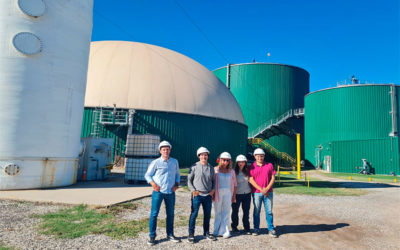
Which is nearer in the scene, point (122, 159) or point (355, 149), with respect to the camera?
point (122, 159)

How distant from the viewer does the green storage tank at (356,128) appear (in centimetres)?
2653

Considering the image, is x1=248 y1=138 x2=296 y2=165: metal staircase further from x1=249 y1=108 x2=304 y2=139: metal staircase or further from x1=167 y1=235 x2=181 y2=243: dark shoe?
x1=167 y1=235 x2=181 y2=243: dark shoe

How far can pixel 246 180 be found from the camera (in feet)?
19.3

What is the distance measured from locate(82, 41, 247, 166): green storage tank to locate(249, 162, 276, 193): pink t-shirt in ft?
52.8

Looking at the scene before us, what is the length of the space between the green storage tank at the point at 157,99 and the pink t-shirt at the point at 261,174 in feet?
52.8

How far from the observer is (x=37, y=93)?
1068 centimetres

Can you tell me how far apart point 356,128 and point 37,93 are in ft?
102

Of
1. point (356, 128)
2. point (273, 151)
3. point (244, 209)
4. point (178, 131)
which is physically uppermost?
point (356, 128)

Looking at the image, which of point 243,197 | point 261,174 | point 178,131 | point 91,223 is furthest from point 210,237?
point 178,131

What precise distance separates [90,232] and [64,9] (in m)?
10.1

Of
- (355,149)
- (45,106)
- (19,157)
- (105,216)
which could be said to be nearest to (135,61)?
(45,106)

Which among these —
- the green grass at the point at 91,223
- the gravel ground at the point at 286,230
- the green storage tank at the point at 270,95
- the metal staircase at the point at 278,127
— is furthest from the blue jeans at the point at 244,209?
the green storage tank at the point at 270,95

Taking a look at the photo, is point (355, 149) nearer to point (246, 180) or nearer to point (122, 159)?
point (122, 159)

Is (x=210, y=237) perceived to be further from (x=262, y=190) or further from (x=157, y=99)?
(x=157, y=99)
